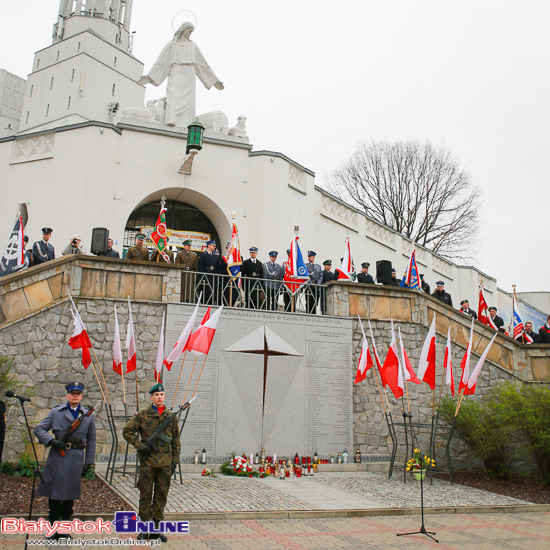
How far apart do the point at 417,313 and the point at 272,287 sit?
384 cm

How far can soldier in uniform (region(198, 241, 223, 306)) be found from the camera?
13336 millimetres

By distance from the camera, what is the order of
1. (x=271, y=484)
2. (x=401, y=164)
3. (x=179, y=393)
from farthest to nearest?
(x=401, y=164) → (x=179, y=393) → (x=271, y=484)

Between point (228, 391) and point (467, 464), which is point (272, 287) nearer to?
point (228, 391)

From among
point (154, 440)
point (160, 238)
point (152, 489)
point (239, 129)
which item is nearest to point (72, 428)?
point (154, 440)

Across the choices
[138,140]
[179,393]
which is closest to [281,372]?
[179,393]

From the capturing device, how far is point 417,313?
14.6m

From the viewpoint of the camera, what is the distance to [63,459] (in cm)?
639

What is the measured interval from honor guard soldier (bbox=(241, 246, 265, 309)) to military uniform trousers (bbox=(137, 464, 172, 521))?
23.1 ft

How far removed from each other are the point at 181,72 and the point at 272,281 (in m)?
8.90

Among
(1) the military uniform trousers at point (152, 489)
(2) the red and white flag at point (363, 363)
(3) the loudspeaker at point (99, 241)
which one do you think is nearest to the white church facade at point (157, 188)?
(3) the loudspeaker at point (99, 241)

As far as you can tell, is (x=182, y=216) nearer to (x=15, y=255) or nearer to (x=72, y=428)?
(x=15, y=255)

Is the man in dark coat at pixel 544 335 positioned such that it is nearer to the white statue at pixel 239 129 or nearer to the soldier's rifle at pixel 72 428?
the white statue at pixel 239 129

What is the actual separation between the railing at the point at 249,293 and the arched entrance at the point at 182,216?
4.30 m

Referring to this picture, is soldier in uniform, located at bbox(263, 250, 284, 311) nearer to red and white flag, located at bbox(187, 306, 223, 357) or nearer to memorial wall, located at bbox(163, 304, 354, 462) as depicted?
memorial wall, located at bbox(163, 304, 354, 462)
